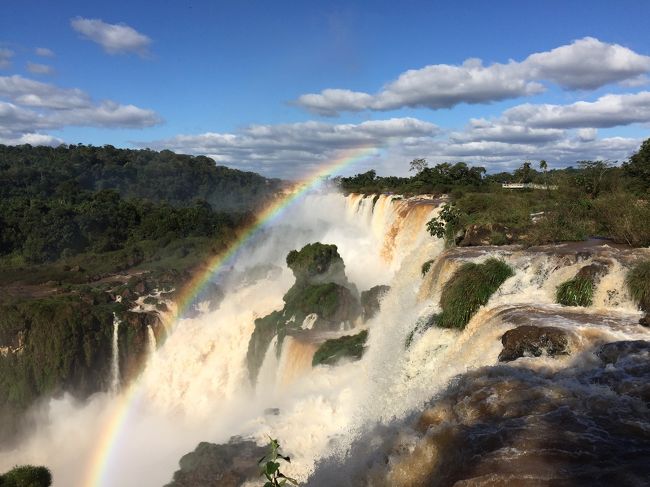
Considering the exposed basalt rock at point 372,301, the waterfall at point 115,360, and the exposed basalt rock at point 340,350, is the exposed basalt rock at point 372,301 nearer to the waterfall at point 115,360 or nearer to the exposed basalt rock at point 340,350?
the exposed basalt rock at point 340,350

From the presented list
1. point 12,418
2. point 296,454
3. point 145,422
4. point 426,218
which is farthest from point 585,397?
point 12,418

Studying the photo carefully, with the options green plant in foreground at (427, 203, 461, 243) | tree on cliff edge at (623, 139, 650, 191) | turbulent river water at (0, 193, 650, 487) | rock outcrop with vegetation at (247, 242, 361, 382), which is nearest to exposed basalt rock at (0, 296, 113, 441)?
turbulent river water at (0, 193, 650, 487)

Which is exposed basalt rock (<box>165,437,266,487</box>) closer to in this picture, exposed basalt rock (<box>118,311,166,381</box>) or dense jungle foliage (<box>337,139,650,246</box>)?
dense jungle foliage (<box>337,139,650,246</box>)

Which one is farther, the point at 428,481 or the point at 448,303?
the point at 448,303

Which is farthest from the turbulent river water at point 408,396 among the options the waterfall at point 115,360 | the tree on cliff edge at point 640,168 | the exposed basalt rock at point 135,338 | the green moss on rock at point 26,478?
the tree on cliff edge at point 640,168

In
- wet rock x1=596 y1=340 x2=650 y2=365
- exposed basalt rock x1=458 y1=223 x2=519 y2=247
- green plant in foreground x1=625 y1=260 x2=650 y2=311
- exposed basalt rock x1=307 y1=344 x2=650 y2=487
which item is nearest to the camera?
exposed basalt rock x1=307 y1=344 x2=650 y2=487

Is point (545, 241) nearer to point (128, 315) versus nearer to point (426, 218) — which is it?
point (426, 218)
